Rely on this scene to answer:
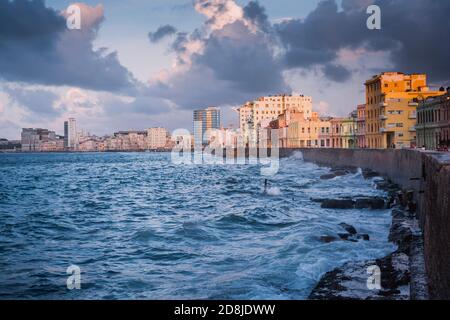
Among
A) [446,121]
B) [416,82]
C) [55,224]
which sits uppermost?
[416,82]

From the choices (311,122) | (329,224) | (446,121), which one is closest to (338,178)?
(446,121)

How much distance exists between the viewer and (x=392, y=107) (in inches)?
2923

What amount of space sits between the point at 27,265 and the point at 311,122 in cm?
11102

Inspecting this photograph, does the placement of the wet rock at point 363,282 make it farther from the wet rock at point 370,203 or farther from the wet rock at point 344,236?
the wet rock at point 370,203

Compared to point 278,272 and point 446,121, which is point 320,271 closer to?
point 278,272

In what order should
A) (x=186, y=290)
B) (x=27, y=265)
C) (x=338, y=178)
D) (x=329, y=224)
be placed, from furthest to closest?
(x=338, y=178) → (x=329, y=224) → (x=27, y=265) → (x=186, y=290)

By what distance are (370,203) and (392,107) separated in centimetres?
4732

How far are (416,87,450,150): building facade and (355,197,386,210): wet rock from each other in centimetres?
2189

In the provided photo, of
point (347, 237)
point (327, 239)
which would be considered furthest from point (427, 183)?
point (327, 239)

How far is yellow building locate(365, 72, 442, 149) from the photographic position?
7350 cm

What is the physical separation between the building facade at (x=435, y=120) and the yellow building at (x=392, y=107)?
6.53 metres

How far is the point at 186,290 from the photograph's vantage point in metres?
15.1

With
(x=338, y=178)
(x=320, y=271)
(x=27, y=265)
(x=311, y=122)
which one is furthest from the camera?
(x=311, y=122)

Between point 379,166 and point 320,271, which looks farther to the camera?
point 379,166
